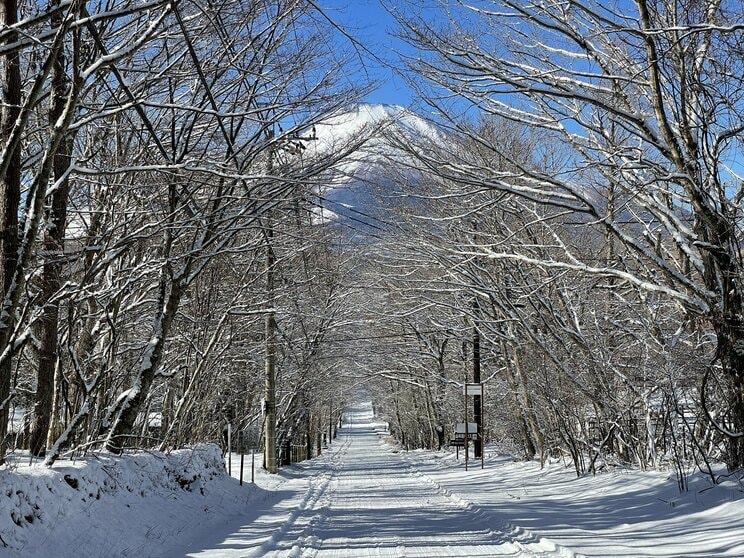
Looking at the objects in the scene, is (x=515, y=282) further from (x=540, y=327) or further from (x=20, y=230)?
(x=20, y=230)

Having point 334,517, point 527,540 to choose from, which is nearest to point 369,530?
point 334,517

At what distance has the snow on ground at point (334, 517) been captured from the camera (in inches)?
290

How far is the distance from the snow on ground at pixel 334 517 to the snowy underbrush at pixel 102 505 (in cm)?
2

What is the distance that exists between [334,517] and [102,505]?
4229 mm

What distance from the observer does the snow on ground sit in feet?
24.2

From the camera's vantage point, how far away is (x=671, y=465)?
1322 centimetres

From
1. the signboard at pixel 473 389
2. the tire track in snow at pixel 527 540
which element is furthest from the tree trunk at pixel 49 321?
the signboard at pixel 473 389

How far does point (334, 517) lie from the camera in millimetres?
11859

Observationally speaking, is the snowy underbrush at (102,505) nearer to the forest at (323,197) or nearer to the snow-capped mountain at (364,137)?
the forest at (323,197)

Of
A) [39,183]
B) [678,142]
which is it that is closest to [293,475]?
[678,142]

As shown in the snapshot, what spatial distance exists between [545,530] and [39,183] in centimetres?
695

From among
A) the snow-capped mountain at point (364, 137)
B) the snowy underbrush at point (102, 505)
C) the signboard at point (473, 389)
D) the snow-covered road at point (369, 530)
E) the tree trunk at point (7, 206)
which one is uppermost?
the snow-capped mountain at point (364, 137)

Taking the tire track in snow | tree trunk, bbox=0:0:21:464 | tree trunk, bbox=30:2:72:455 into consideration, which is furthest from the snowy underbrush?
the tire track in snow

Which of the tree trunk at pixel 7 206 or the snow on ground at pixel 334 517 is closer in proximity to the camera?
the tree trunk at pixel 7 206
